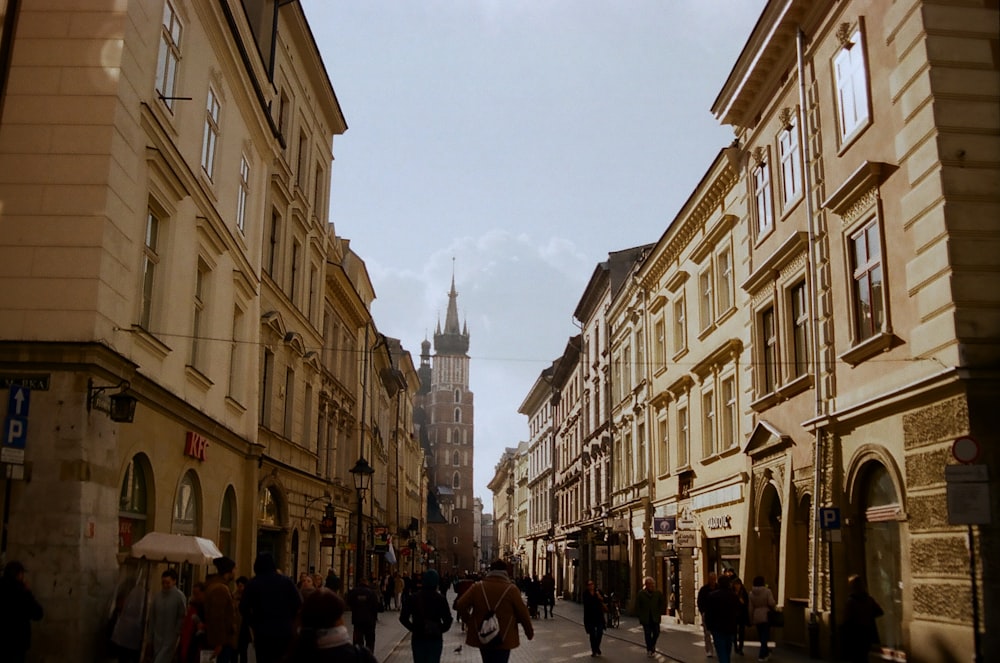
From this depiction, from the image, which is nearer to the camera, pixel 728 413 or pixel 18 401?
pixel 18 401

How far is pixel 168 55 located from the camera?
53.8 feet

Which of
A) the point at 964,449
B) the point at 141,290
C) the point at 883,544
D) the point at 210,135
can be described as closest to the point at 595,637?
the point at 883,544

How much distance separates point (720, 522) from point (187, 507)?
1441 centimetres

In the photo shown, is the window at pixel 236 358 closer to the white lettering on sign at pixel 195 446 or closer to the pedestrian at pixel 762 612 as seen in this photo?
the white lettering on sign at pixel 195 446

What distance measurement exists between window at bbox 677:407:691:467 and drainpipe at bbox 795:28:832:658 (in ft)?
38.7

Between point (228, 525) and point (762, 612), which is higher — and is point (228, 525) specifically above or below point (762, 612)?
above

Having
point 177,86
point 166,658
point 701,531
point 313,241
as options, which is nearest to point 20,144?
point 177,86

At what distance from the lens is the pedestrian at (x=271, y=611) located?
11297 mm

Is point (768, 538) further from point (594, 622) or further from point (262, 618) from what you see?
point (262, 618)

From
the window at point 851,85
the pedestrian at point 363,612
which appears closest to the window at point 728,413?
the window at point 851,85

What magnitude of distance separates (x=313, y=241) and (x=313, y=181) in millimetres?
1927

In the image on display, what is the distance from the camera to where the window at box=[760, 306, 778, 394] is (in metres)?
22.9

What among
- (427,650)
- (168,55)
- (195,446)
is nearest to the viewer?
(427,650)

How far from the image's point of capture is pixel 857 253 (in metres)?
18.1
